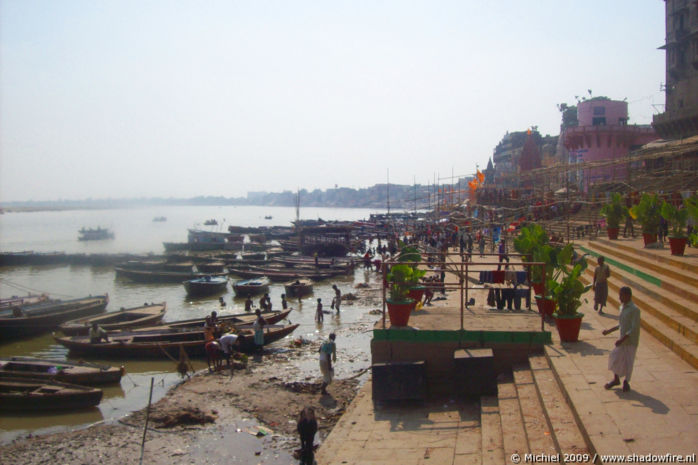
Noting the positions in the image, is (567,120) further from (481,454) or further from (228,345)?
(481,454)

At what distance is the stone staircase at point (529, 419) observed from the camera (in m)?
5.43

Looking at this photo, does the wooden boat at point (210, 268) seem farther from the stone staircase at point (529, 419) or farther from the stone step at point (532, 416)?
the stone step at point (532, 416)

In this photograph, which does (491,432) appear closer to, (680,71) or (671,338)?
(671,338)

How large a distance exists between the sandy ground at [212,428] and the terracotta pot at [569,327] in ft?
14.7

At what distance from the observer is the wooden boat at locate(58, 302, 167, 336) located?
1922 cm

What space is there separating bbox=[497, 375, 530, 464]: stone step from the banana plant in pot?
1.89 metres

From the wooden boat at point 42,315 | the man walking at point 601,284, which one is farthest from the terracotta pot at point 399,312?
the wooden boat at point 42,315

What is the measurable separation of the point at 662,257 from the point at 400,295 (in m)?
6.15

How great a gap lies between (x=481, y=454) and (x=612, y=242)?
11.6 m

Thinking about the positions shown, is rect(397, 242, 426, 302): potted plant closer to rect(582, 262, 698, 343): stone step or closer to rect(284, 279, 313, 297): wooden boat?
rect(582, 262, 698, 343): stone step

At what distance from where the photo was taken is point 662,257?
11.2m

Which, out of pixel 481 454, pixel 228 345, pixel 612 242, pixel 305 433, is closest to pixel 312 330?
pixel 228 345

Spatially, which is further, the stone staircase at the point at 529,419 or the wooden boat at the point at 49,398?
the wooden boat at the point at 49,398

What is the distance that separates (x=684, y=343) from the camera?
23.5ft
